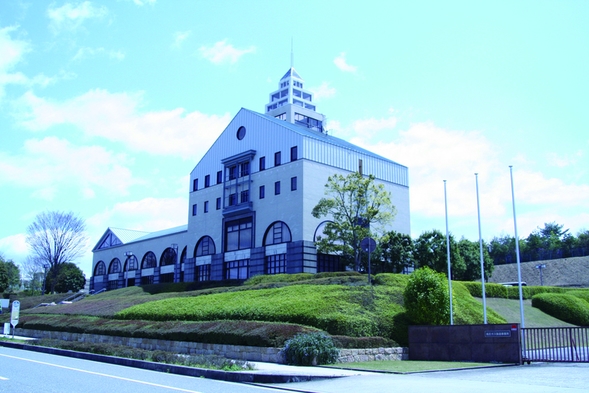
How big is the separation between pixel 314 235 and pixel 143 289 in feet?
57.7

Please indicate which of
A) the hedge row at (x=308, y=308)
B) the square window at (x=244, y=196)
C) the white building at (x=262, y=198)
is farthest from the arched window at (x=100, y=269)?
the hedge row at (x=308, y=308)

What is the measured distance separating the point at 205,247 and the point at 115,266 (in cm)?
2665

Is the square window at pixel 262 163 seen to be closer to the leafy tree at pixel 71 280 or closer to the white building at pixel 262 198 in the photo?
the white building at pixel 262 198

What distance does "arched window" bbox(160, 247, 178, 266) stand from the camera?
64.4 m

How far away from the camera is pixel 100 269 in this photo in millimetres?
80688

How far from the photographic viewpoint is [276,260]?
156 feet

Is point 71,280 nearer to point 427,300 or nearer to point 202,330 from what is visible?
point 202,330

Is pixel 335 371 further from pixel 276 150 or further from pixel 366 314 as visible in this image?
pixel 276 150

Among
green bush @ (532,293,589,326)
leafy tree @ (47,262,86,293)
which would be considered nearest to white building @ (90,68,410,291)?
green bush @ (532,293,589,326)

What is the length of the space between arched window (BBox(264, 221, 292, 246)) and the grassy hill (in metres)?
12.7

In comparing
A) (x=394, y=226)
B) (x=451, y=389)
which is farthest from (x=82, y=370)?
(x=394, y=226)

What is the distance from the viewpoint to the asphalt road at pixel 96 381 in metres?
11.3

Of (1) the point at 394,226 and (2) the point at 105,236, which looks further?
(2) the point at 105,236

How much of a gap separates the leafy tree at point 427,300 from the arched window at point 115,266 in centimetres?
6078
